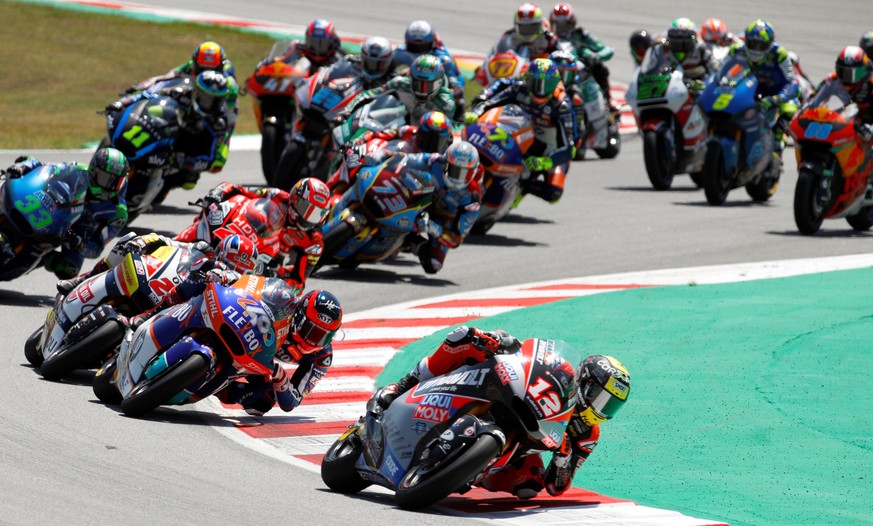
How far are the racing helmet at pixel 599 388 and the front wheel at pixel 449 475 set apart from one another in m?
0.72

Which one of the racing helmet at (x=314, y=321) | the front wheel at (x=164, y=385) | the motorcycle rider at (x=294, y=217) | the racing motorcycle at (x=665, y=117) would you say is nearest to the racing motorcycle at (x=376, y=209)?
the motorcycle rider at (x=294, y=217)

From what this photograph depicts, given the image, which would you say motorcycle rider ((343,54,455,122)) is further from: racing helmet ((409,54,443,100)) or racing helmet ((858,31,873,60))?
racing helmet ((858,31,873,60))

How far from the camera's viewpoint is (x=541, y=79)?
57.4 feet

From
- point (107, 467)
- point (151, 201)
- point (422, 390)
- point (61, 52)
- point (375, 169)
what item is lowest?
point (61, 52)

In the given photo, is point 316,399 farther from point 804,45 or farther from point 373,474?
point 804,45

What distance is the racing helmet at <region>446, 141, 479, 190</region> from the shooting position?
49.9 feet

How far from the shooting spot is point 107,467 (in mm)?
7953

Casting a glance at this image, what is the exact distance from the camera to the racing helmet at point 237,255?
10.1 metres

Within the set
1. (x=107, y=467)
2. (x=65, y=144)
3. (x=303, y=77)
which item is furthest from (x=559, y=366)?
(x=65, y=144)

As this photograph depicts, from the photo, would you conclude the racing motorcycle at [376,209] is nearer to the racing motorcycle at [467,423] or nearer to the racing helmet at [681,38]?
the racing motorcycle at [467,423]

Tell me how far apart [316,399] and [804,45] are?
2543 cm

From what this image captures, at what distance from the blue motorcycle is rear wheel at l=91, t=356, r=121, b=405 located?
11871 millimetres

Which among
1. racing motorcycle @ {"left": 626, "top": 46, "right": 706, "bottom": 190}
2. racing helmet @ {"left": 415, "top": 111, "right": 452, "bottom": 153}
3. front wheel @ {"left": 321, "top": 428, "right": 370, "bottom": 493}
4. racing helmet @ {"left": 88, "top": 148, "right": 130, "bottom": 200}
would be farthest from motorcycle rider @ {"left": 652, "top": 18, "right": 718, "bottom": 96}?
front wheel @ {"left": 321, "top": 428, "right": 370, "bottom": 493}

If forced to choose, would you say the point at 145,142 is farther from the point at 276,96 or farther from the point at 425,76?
the point at 276,96
